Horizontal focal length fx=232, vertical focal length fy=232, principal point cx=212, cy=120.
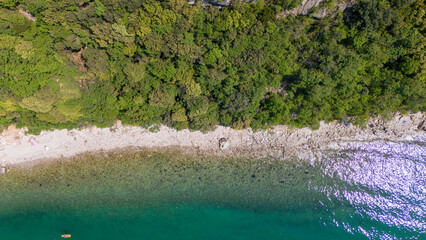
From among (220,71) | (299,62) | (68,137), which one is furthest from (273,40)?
(68,137)

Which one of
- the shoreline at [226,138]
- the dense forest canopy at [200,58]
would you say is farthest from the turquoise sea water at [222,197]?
the dense forest canopy at [200,58]

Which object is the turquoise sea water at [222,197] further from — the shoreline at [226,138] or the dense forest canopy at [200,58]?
the dense forest canopy at [200,58]

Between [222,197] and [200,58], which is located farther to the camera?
[222,197]

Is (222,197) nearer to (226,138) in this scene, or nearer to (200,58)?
(226,138)

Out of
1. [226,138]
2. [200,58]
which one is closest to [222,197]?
[226,138]

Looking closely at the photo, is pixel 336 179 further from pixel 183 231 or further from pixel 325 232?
pixel 183 231

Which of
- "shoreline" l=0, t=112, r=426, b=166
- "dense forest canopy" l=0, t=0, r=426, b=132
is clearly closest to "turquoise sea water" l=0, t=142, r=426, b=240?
"shoreline" l=0, t=112, r=426, b=166
